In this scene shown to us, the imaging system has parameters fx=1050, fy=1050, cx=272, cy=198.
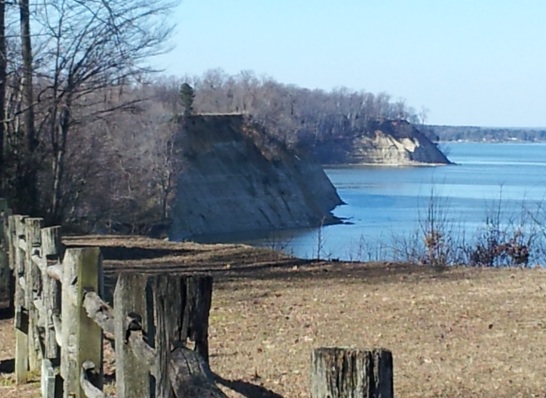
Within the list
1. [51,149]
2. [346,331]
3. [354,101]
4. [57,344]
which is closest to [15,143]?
[51,149]

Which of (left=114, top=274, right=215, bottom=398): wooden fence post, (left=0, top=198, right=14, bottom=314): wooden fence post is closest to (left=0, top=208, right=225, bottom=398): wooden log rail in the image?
A: (left=114, top=274, right=215, bottom=398): wooden fence post

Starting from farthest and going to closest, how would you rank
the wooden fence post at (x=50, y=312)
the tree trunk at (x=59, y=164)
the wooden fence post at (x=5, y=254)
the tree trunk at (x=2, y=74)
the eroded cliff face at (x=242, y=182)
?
the eroded cliff face at (x=242, y=182)
the tree trunk at (x=59, y=164)
the tree trunk at (x=2, y=74)
the wooden fence post at (x=5, y=254)
the wooden fence post at (x=50, y=312)

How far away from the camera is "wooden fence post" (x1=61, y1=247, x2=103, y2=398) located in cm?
580

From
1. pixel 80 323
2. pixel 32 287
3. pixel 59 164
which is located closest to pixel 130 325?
pixel 80 323

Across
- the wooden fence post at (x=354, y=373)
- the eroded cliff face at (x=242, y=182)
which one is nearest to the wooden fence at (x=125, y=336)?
the wooden fence post at (x=354, y=373)

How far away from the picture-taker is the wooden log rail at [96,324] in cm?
356

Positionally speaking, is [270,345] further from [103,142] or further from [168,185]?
[168,185]

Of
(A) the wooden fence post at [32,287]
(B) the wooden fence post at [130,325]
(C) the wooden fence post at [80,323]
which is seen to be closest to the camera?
(B) the wooden fence post at [130,325]

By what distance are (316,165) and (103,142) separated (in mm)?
46174

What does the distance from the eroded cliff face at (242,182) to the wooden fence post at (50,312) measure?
168 feet

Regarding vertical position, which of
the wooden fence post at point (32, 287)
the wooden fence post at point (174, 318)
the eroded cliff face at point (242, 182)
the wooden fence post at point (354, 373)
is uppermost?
the wooden fence post at point (354, 373)

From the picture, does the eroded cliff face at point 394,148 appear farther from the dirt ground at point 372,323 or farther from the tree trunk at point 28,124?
the dirt ground at point 372,323

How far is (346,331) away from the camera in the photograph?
9656 mm

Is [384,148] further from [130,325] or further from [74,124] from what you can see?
[130,325]
